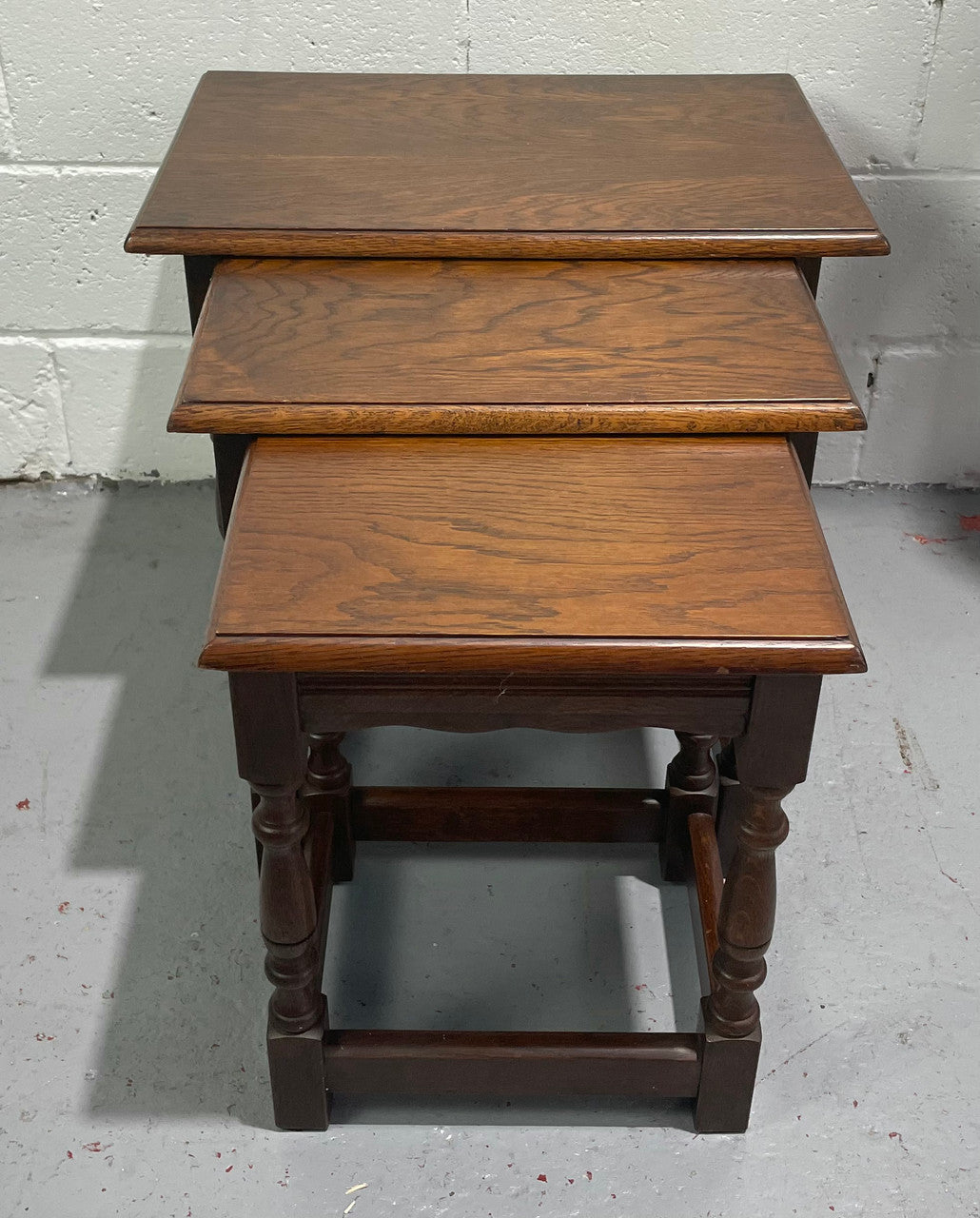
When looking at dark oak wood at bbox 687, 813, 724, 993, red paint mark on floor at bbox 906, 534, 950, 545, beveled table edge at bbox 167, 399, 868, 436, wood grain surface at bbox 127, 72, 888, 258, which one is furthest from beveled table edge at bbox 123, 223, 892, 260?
red paint mark on floor at bbox 906, 534, 950, 545

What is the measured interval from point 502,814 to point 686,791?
260 mm

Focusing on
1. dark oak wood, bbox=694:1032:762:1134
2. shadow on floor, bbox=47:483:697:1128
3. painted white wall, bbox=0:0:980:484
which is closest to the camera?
dark oak wood, bbox=694:1032:762:1134

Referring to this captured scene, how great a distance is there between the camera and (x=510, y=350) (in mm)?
1645

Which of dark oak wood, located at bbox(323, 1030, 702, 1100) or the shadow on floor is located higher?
dark oak wood, located at bbox(323, 1030, 702, 1100)

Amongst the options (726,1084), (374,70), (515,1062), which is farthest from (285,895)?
(374,70)

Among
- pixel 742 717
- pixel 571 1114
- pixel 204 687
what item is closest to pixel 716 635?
pixel 742 717

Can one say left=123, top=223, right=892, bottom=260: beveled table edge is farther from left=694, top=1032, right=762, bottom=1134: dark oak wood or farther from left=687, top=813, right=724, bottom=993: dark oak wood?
left=694, top=1032, right=762, bottom=1134: dark oak wood

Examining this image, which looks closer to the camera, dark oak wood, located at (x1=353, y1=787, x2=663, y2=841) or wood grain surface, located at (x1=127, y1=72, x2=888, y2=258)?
wood grain surface, located at (x1=127, y1=72, x2=888, y2=258)

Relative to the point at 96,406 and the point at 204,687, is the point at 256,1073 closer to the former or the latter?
the point at 204,687

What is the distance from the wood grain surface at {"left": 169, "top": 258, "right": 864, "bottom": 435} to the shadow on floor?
0.75 meters

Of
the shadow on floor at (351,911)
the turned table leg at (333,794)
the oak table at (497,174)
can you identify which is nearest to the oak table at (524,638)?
the shadow on floor at (351,911)

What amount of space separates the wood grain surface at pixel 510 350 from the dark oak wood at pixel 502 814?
2.11 ft

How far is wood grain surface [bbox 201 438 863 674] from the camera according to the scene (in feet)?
4.24

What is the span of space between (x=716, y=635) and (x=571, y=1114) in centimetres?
73
